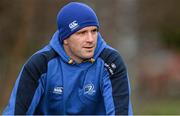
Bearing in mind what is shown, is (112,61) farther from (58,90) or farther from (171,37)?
(171,37)

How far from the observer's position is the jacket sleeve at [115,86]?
249 inches

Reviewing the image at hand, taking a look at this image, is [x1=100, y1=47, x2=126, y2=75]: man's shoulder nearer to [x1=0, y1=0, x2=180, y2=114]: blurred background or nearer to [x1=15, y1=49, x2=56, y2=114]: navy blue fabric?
[x1=15, y1=49, x2=56, y2=114]: navy blue fabric

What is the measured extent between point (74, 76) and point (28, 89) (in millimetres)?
449

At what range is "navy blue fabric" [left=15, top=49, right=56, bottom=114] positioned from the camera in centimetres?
630

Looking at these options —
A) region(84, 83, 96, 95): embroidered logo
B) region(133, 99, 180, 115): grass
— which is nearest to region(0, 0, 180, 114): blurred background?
region(133, 99, 180, 115): grass

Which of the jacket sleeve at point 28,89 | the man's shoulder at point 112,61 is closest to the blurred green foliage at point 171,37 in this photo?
the man's shoulder at point 112,61

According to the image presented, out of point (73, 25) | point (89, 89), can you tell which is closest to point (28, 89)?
point (89, 89)

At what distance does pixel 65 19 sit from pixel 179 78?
18993 millimetres

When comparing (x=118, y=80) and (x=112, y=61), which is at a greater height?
(x=112, y=61)

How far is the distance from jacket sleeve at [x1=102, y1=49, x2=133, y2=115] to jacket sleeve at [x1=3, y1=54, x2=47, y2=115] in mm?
549

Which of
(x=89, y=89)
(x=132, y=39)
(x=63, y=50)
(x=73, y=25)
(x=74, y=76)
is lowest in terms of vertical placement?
(x=132, y=39)

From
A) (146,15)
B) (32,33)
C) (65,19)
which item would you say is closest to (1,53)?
(32,33)

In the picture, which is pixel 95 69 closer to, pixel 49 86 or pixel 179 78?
pixel 49 86

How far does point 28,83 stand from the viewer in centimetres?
631
